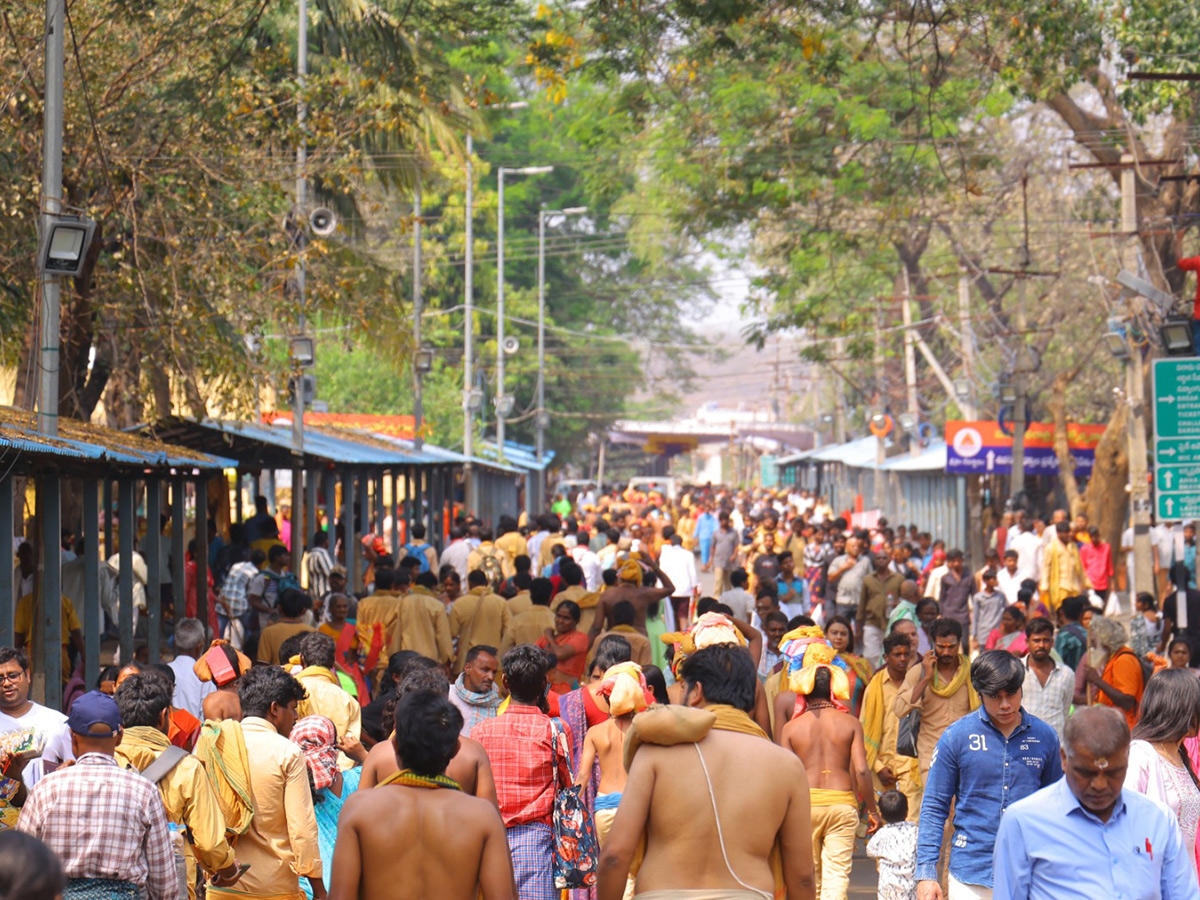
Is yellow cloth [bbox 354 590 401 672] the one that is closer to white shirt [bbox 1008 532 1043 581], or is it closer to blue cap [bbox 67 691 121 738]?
blue cap [bbox 67 691 121 738]

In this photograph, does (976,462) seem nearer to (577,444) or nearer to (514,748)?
(514,748)

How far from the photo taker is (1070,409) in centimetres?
4388

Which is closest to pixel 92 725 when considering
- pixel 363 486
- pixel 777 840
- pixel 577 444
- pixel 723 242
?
pixel 777 840

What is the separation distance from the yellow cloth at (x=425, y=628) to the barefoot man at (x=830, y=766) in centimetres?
509

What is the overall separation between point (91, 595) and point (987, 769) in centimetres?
740

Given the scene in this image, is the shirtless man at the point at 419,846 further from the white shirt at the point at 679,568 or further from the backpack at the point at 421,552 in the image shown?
the backpack at the point at 421,552

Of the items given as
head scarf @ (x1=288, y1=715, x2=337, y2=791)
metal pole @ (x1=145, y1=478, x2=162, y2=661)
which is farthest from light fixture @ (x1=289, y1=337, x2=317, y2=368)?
head scarf @ (x1=288, y1=715, x2=337, y2=791)

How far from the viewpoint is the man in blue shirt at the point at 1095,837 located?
4.38 metres

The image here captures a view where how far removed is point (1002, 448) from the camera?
30.2 m

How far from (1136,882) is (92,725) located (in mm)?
3250

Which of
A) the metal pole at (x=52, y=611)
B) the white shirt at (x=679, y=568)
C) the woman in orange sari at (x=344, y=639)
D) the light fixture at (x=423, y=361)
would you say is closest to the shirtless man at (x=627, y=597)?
the woman in orange sari at (x=344, y=639)

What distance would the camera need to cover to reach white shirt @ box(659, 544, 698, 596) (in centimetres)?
1838

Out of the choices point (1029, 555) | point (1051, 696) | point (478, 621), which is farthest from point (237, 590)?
point (1029, 555)

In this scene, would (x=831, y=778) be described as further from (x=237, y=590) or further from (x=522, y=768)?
(x=237, y=590)
